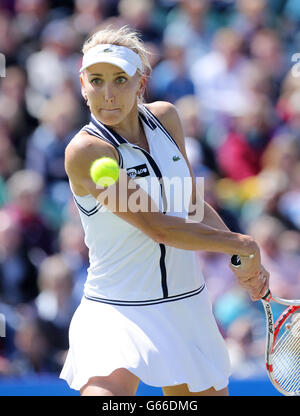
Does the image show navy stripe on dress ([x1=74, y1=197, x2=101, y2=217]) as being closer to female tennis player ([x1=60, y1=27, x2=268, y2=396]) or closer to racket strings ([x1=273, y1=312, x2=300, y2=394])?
female tennis player ([x1=60, y1=27, x2=268, y2=396])

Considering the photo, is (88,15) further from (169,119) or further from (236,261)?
(236,261)

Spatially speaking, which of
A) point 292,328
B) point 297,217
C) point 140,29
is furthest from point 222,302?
point 140,29

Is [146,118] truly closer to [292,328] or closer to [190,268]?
[190,268]

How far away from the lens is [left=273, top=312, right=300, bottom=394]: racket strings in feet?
11.1

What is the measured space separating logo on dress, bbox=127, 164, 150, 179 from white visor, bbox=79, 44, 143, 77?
1.12 feet

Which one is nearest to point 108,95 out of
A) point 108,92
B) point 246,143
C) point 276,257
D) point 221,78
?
point 108,92

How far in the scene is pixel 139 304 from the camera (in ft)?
10.1

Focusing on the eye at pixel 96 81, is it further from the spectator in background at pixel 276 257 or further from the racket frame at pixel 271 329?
the spectator in background at pixel 276 257

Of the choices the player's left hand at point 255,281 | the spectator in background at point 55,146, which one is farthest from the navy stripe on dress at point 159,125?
the spectator in background at point 55,146

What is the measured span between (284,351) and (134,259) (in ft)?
2.68

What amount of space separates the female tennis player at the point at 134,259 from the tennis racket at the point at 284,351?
235 millimetres

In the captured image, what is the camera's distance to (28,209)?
6.25 metres

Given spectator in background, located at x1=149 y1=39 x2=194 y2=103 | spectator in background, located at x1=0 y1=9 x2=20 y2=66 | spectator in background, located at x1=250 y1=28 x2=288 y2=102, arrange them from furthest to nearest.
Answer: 1. spectator in background, located at x1=0 y1=9 x2=20 y2=66
2. spectator in background, located at x1=250 y1=28 x2=288 y2=102
3. spectator in background, located at x1=149 y1=39 x2=194 y2=103

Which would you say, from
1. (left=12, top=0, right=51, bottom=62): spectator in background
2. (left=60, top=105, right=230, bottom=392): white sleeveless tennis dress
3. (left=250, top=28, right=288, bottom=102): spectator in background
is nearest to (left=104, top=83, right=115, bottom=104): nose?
(left=60, top=105, right=230, bottom=392): white sleeveless tennis dress
